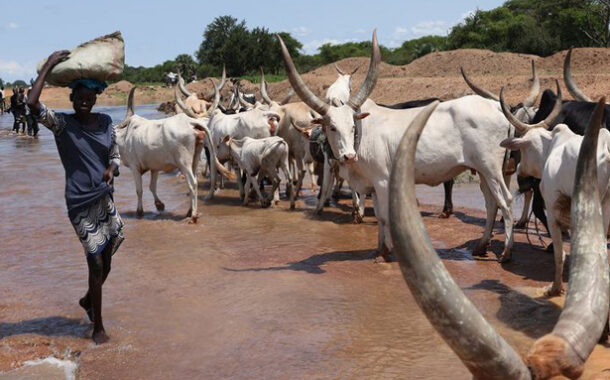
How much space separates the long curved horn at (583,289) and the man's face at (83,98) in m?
3.72

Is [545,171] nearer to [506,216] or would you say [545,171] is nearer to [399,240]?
[506,216]

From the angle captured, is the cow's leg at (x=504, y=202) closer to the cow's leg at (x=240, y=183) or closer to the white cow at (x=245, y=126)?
the white cow at (x=245, y=126)

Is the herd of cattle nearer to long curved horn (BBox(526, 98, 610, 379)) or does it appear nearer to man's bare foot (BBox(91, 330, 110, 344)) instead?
long curved horn (BBox(526, 98, 610, 379))

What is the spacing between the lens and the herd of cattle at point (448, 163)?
6.46 ft

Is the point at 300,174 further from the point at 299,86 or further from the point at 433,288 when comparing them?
the point at 433,288

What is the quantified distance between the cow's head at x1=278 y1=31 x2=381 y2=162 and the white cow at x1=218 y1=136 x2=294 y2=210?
12.5 ft

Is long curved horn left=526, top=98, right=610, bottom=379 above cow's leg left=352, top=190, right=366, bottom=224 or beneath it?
above

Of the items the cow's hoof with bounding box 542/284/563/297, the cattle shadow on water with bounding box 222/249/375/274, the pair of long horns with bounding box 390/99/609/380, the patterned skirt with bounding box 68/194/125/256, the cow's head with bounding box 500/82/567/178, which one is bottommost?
the cattle shadow on water with bounding box 222/249/375/274

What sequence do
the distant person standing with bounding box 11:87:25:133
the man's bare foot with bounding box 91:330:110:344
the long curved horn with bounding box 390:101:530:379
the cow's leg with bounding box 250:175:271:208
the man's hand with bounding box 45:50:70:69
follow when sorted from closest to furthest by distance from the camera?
the long curved horn with bounding box 390:101:530:379 < the man's hand with bounding box 45:50:70:69 < the man's bare foot with bounding box 91:330:110:344 < the cow's leg with bounding box 250:175:271:208 < the distant person standing with bounding box 11:87:25:133

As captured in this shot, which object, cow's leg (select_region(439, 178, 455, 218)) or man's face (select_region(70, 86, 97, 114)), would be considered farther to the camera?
cow's leg (select_region(439, 178, 455, 218))

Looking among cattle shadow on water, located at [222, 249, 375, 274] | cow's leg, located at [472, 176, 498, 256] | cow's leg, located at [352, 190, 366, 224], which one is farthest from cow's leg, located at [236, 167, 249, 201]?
cow's leg, located at [472, 176, 498, 256]

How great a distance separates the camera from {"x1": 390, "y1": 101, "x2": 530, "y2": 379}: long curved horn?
193 centimetres

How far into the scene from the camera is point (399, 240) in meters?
1.94

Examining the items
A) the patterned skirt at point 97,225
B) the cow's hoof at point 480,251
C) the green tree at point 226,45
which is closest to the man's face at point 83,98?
the patterned skirt at point 97,225
